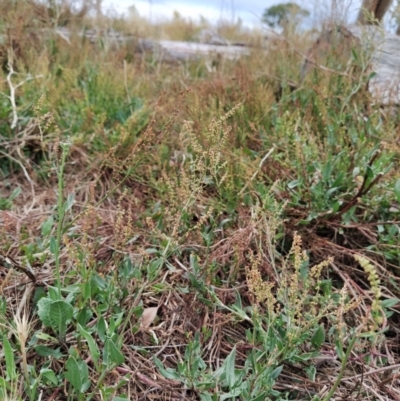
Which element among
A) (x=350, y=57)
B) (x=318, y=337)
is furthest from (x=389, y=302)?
(x=350, y=57)

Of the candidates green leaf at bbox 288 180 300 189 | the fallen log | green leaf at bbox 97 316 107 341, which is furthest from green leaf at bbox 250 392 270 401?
the fallen log

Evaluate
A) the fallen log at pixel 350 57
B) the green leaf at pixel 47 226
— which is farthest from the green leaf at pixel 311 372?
the fallen log at pixel 350 57

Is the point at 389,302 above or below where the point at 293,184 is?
below

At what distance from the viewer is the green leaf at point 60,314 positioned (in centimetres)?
125

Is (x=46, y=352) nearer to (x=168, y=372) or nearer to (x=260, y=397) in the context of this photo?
(x=168, y=372)

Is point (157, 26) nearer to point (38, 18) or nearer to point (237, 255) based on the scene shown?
point (38, 18)

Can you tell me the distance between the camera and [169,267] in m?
1.53

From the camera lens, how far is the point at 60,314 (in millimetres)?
1267

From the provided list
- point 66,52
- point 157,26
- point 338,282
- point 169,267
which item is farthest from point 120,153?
point 157,26

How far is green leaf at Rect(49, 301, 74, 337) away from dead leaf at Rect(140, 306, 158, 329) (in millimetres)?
247

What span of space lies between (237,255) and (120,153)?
3.47 feet

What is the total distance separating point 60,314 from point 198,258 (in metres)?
0.46

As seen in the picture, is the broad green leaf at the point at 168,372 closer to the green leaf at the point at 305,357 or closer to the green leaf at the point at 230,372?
the green leaf at the point at 230,372

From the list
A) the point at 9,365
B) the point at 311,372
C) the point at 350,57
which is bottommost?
the point at 311,372
